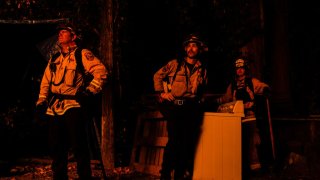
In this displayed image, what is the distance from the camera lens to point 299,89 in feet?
32.9

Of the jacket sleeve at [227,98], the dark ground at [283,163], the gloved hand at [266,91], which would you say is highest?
the gloved hand at [266,91]

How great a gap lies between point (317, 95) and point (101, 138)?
550cm

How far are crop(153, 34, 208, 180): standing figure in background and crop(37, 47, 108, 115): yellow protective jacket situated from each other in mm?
1149

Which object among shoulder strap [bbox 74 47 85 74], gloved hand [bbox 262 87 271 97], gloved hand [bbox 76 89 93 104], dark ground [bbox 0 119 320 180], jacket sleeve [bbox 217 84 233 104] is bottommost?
dark ground [bbox 0 119 320 180]

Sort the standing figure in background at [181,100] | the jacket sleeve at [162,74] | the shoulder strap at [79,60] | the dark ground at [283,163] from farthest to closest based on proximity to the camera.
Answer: the dark ground at [283,163]
the jacket sleeve at [162,74]
the standing figure in background at [181,100]
the shoulder strap at [79,60]

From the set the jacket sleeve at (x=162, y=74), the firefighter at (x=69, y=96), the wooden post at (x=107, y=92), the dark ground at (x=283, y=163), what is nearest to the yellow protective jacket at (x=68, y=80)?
the firefighter at (x=69, y=96)

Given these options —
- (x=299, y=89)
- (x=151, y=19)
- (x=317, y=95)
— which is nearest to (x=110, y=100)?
(x=151, y=19)

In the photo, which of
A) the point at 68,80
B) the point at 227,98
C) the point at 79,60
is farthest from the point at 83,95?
the point at 227,98

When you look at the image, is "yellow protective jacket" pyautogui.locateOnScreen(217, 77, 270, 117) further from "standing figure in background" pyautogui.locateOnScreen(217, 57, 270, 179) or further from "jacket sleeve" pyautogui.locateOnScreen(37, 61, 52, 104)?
"jacket sleeve" pyautogui.locateOnScreen(37, 61, 52, 104)

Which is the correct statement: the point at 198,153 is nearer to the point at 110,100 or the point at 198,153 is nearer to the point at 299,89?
the point at 110,100

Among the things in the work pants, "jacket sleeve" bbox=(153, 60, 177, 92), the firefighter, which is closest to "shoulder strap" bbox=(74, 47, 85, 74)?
the firefighter

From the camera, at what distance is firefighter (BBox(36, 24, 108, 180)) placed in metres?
6.22

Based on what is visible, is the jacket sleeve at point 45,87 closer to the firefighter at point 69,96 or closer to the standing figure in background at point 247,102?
the firefighter at point 69,96

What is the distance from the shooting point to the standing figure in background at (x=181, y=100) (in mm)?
6781
